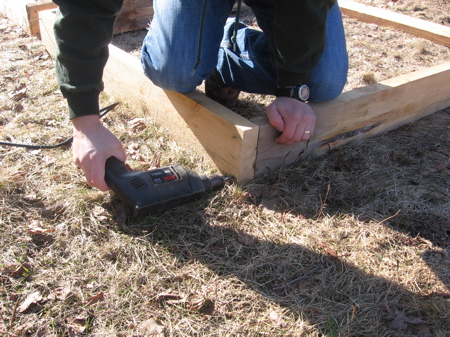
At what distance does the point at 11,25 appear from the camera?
4.14 metres

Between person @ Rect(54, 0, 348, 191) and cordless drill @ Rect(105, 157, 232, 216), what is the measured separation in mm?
56

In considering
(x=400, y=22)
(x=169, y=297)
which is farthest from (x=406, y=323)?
(x=400, y=22)

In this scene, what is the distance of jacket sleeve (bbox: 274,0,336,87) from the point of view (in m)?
2.01

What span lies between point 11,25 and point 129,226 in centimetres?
323

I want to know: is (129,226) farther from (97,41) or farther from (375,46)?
(375,46)

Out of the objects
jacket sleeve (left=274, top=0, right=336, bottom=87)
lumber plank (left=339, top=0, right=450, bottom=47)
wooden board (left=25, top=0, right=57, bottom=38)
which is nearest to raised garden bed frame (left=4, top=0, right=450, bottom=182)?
jacket sleeve (left=274, top=0, right=336, bottom=87)

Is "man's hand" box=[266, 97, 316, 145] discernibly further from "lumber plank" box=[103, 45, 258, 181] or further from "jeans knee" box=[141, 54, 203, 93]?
"jeans knee" box=[141, 54, 203, 93]

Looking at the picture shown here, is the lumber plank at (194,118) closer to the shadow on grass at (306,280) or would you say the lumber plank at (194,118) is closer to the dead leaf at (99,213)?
the shadow on grass at (306,280)

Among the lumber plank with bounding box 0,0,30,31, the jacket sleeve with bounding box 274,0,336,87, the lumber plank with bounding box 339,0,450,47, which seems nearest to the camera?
the jacket sleeve with bounding box 274,0,336,87

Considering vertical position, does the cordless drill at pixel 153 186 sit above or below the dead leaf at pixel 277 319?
above

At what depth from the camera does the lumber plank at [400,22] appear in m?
4.11

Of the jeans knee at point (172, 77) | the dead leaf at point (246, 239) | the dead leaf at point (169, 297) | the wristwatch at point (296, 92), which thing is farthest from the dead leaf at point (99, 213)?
the wristwatch at point (296, 92)

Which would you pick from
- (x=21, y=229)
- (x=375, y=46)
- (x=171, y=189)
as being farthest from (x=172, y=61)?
(x=375, y=46)

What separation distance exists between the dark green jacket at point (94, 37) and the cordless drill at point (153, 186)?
300mm
